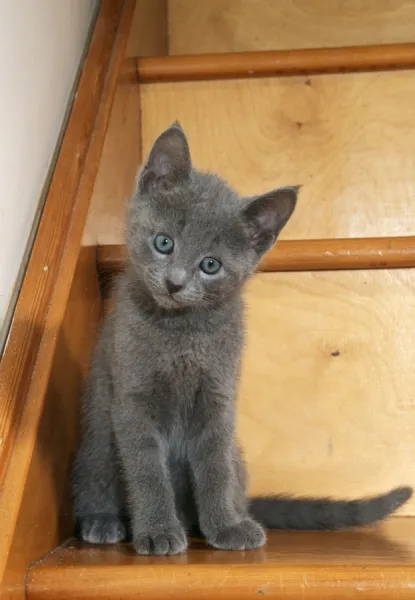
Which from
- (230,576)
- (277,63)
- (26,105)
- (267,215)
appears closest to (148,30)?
(277,63)

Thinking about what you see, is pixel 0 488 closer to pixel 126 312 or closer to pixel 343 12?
pixel 126 312

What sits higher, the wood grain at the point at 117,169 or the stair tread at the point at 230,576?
the wood grain at the point at 117,169

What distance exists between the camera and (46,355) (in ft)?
3.35

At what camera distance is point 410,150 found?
1547 millimetres

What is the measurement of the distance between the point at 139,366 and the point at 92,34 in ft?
2.41

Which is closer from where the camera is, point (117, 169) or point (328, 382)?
point (328, 382)

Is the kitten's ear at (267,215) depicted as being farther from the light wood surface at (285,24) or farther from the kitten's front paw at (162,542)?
the light wood surface at (285,24)

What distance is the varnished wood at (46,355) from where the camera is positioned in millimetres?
897

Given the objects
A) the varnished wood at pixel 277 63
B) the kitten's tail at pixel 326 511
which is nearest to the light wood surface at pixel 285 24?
the varnished wood at pixel 277 63

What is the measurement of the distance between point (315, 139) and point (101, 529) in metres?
0.91

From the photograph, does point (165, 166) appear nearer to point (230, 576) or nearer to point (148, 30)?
point (230, 576)

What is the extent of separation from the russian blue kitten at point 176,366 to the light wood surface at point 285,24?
874 mm

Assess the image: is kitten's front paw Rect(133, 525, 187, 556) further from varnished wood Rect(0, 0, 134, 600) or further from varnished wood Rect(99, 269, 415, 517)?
varnished wood Rect(99, 269, 415, 517)

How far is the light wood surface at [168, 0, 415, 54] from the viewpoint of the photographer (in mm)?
1867
